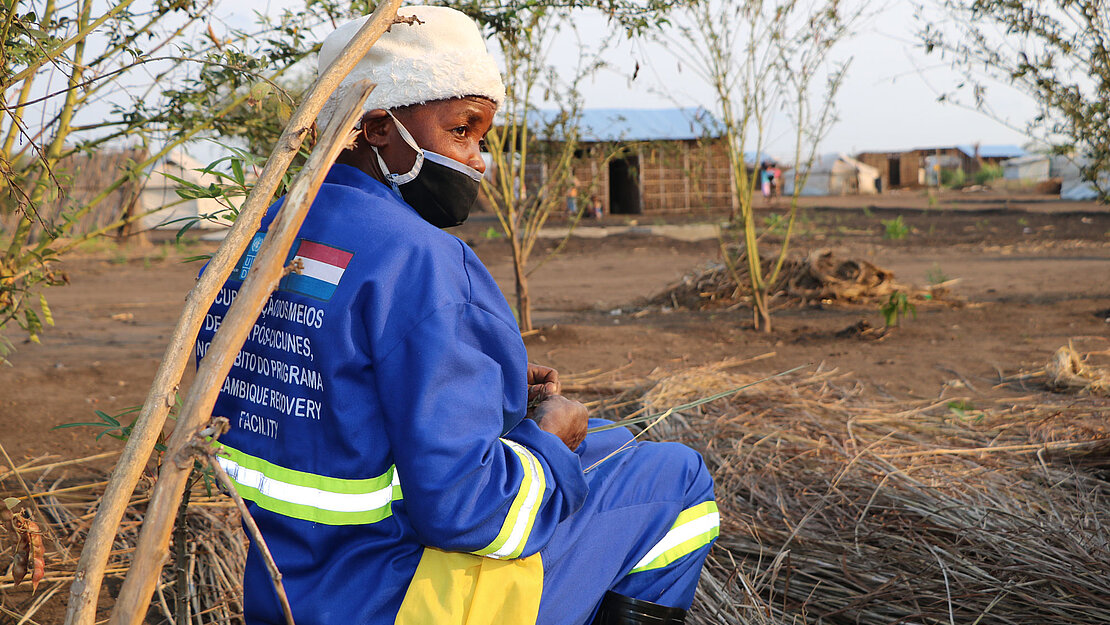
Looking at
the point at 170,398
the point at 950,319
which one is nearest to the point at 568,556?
the point at 170,398

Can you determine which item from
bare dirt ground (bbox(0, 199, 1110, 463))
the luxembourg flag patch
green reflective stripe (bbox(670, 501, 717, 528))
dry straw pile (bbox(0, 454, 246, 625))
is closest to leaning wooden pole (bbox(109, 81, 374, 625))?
the luxembourg flag patch

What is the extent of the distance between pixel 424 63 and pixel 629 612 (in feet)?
3.69

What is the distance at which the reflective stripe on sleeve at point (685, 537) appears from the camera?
69.5 inches

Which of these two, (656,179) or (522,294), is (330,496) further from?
(656,179)

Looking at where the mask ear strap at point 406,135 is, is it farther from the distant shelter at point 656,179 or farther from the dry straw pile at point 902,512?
the distant shelter at point 656,179

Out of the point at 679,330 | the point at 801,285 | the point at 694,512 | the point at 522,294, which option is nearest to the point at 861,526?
the point at 694,512

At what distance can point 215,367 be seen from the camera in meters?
1.10

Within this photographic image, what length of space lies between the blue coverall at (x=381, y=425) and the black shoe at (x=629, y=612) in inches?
5.9

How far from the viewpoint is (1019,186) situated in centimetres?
3747

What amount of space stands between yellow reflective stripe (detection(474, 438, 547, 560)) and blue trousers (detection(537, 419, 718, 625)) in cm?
12

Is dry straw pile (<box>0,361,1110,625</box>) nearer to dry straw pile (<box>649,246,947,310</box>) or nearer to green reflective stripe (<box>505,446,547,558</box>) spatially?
green reflective stripe (<box>505,446,547,558</box>)

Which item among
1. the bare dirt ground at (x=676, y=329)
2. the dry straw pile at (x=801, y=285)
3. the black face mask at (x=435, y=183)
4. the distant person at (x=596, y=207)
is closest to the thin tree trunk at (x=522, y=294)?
the bare dirt ground at (x=676, y=329)

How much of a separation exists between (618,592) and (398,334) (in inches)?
30.7

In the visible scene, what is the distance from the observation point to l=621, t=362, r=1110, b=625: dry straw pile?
2.35m
